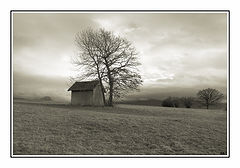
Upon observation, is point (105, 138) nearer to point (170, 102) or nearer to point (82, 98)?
point (82, 98)

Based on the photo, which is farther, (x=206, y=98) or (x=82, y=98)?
(x=206, y=98)

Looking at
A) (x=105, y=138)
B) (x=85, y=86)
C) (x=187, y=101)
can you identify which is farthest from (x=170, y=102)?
(x=105, y=138)

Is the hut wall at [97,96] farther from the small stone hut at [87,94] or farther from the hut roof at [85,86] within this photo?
the hut roof at [85,86]

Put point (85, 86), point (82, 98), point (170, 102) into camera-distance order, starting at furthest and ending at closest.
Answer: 1. point (170, 102)
2. point (85, 86)
3. point (82, 98)

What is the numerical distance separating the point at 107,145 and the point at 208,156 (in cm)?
498

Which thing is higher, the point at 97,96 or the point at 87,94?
the point at 87,94

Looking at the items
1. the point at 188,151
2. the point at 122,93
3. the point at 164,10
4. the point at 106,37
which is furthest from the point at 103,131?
the point at 106,37

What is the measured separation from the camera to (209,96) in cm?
5700

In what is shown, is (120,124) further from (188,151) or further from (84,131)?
(188,151)

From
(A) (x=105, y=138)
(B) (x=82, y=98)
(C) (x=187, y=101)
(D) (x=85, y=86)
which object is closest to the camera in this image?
(A) (x=105, y=138)

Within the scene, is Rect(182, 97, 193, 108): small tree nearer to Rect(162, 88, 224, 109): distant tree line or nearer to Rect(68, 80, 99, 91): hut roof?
Rect(162, 88, 224, 109): distant tree line

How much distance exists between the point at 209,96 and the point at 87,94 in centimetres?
4452

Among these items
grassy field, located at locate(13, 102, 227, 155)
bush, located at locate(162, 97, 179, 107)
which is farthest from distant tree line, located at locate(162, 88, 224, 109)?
grassy field, located at locate(13, 102, 227, 155)

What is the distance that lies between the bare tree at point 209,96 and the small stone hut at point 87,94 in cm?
3993
